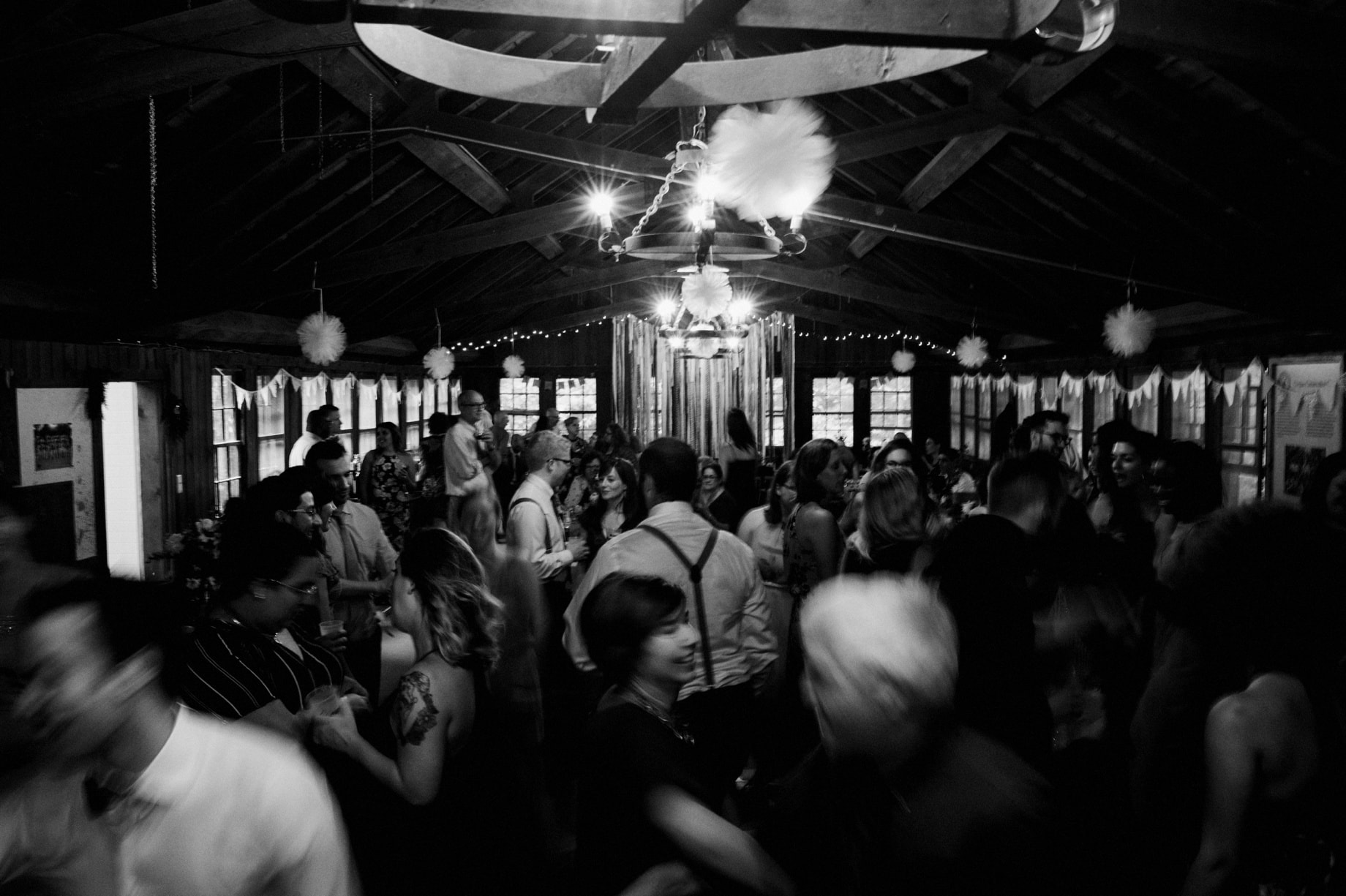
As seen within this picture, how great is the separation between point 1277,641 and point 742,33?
1422 millimetres

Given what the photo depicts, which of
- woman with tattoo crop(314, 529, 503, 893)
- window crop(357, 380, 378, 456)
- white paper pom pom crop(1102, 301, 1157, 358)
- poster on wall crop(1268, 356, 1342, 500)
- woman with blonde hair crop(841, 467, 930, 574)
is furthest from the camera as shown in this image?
window crop(357, 380, 378, 456)

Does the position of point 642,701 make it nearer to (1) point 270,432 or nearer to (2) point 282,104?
(2) point 282,104

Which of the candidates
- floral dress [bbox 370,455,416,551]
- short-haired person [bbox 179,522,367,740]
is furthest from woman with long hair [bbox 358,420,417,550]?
short-haired person [bbox 179,522,367,740]

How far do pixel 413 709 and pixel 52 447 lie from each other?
5.53 metres

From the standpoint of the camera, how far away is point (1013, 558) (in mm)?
2391

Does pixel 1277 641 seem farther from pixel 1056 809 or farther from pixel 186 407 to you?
pixel 186 407

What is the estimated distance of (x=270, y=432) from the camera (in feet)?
34.5

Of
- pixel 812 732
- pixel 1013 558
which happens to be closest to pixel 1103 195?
pixel 812 732

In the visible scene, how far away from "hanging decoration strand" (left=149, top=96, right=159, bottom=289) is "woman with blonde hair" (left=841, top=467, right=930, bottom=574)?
3.70 m

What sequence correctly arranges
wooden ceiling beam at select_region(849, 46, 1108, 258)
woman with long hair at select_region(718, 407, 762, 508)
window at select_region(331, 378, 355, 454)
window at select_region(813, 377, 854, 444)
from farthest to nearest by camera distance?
window at select_region(813, 377, 854, 444), window at select_region(331, 378, 355, 454), woman with long hair at select_region(718, 407, 762, 508), wooden ceiling beam at select_region(849, 46, 1108, 258)

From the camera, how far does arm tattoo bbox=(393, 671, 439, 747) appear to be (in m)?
2.07

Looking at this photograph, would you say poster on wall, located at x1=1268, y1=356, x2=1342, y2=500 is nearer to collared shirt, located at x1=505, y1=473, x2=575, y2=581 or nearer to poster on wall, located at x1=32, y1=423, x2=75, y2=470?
collared shirt, located at x1=505, y1=473, x2=575, y2=581

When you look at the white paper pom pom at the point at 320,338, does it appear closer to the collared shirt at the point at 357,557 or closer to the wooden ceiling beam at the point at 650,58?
the collared shirt at the point at 357,557

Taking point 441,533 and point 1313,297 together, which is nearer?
point 441,533
